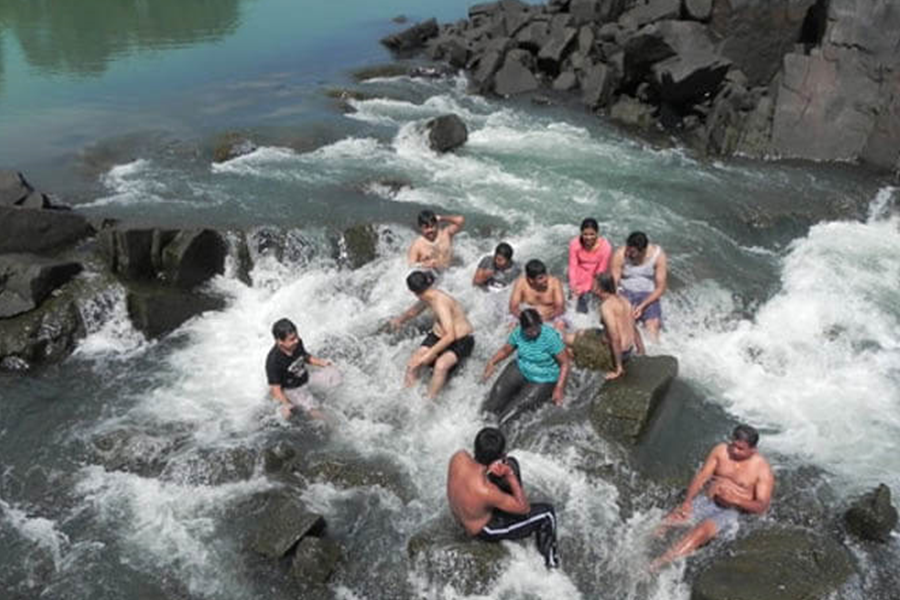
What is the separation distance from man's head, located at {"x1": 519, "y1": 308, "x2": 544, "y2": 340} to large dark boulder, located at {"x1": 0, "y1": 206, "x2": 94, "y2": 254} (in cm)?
957

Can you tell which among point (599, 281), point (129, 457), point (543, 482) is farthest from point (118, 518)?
point (599, 281)

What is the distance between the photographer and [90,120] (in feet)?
78.8

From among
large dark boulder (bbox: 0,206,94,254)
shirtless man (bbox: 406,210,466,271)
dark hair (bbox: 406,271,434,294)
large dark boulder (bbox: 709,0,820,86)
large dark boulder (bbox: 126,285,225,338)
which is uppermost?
large dark boulder (bbox: 709,0,820,86)

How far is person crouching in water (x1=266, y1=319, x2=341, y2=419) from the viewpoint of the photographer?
1036 centimetres

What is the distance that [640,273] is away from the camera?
11727 millimetres

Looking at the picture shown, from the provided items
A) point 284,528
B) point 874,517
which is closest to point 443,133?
point 284,528

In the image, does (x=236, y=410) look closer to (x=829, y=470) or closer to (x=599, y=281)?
(x=599, y=281)

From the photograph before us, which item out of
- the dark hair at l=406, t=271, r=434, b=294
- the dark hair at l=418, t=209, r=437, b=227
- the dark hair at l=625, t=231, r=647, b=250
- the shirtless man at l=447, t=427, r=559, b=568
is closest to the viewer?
the shirtless man at l=447, t=427, r=559, b=568

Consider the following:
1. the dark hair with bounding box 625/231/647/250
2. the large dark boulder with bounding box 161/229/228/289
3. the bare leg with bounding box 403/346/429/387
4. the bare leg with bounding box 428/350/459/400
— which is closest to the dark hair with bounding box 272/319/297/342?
the bare leg with bounding box 403/346/429/387

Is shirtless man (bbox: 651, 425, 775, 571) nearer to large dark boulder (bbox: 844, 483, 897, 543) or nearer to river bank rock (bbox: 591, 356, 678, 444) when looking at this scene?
large dark boulder (bbox: 844, 483, 897, 543)

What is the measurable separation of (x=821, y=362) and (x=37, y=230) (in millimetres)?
13837

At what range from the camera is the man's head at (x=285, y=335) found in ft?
33.5

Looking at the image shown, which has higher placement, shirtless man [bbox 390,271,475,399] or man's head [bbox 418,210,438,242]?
man's head [bbox 418,210,438,242]

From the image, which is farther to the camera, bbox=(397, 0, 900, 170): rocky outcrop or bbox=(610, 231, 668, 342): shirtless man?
bbox=(397, 0, 900, 170): rocky outcrop
